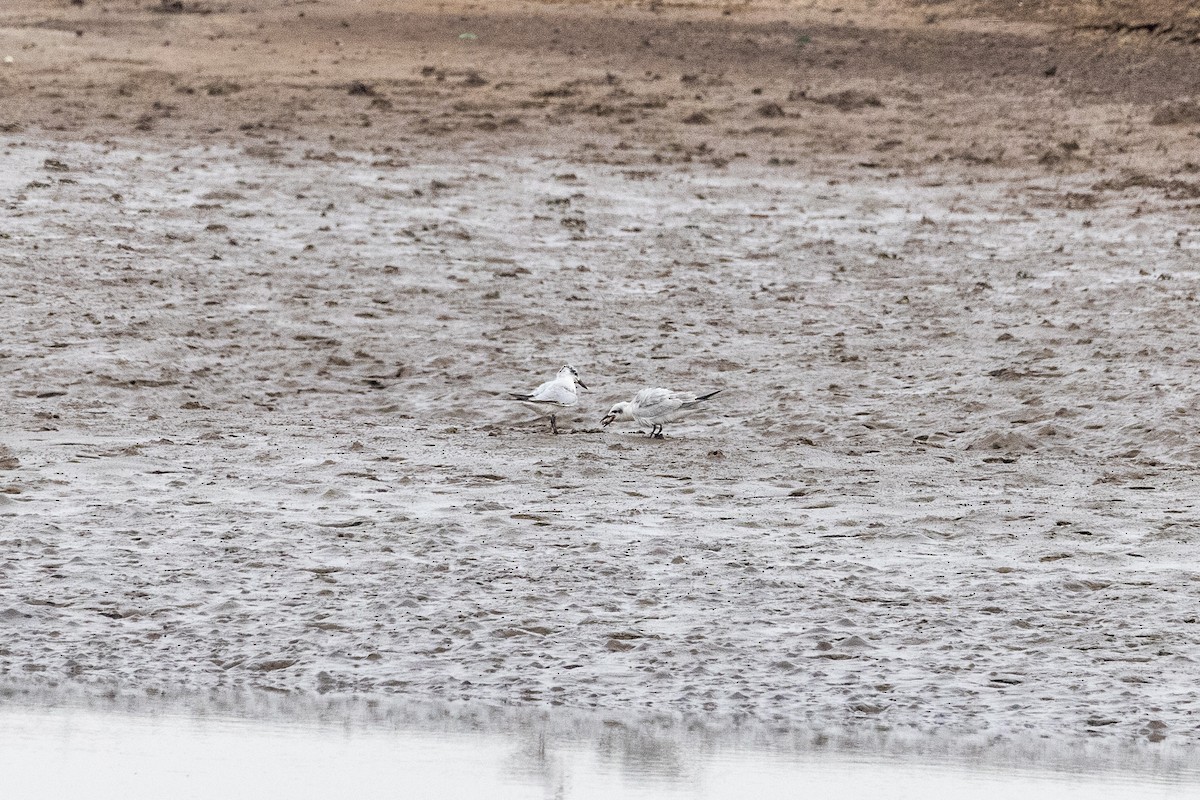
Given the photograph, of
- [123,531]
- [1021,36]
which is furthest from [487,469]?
[1021,36]

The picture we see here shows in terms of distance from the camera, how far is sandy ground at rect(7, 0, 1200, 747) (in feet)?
19.2

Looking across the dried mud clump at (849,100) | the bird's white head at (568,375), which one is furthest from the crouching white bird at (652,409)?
the dried mud clump at (849,100)

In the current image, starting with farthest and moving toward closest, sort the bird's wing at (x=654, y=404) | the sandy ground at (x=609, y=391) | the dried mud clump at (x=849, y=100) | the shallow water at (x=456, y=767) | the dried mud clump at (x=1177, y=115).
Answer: the dried mud clump at (x=849, y=100) → the dried mud clump at (x=1177, y=115) → the bird's wing at (x=654, y=404) → the sandy ground at (x=609, y=391) → the shallow water at (x=456, y=767)

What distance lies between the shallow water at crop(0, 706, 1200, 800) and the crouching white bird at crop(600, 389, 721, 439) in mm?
3286

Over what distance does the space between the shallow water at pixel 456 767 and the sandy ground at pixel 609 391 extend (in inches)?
10.2

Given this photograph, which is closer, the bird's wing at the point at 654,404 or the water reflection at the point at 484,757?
the water reflection at the point at 484,757

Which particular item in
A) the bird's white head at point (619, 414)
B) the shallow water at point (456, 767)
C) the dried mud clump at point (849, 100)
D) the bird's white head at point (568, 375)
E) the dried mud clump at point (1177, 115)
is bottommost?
the shallow water at point (456, 767)

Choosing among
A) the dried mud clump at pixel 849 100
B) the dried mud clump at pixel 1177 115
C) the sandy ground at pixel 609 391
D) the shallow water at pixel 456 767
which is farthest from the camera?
the dried mud clump at pixel 849 100

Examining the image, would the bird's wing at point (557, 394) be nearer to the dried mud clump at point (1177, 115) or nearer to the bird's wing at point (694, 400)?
the bird's wing at point (694, 400)

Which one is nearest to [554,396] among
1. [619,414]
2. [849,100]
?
[619,414]

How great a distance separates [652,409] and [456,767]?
361 cm

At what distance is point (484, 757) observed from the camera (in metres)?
5.07

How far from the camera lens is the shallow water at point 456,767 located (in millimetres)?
4863

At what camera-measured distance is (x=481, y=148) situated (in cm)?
1584
